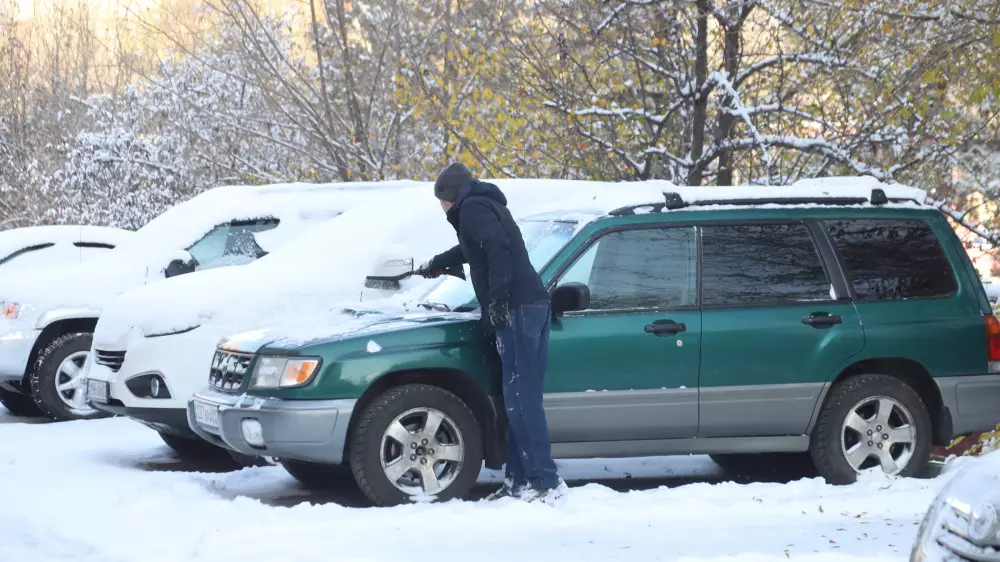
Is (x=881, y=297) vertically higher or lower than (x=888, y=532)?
higher

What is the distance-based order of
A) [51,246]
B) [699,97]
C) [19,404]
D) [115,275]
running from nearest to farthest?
[115,275] → [19,404] → [51,246] → [699,97]

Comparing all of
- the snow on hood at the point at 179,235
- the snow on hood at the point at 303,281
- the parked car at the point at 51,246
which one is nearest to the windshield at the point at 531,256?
the snow on hood at the point at 303,281

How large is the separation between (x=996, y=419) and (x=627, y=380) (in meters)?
2.21

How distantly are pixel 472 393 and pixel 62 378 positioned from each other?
5.49 metres

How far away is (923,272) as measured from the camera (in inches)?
309

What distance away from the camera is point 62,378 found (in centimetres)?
1151

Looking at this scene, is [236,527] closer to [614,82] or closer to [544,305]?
[544,305]

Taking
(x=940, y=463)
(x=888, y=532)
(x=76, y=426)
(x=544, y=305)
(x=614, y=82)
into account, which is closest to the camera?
(x=888, y=532)

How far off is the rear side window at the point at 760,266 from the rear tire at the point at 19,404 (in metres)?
7.23

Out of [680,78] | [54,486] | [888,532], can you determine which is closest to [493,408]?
[888,532]

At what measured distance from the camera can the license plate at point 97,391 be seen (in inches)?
360

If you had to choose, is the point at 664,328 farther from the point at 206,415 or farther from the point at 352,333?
the point at 206,415

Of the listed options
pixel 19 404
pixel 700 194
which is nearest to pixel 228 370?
pixel 700 194

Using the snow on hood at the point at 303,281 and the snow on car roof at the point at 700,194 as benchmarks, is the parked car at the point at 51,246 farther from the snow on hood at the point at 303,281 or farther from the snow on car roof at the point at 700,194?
the snow on car roof at the point at 700,194
